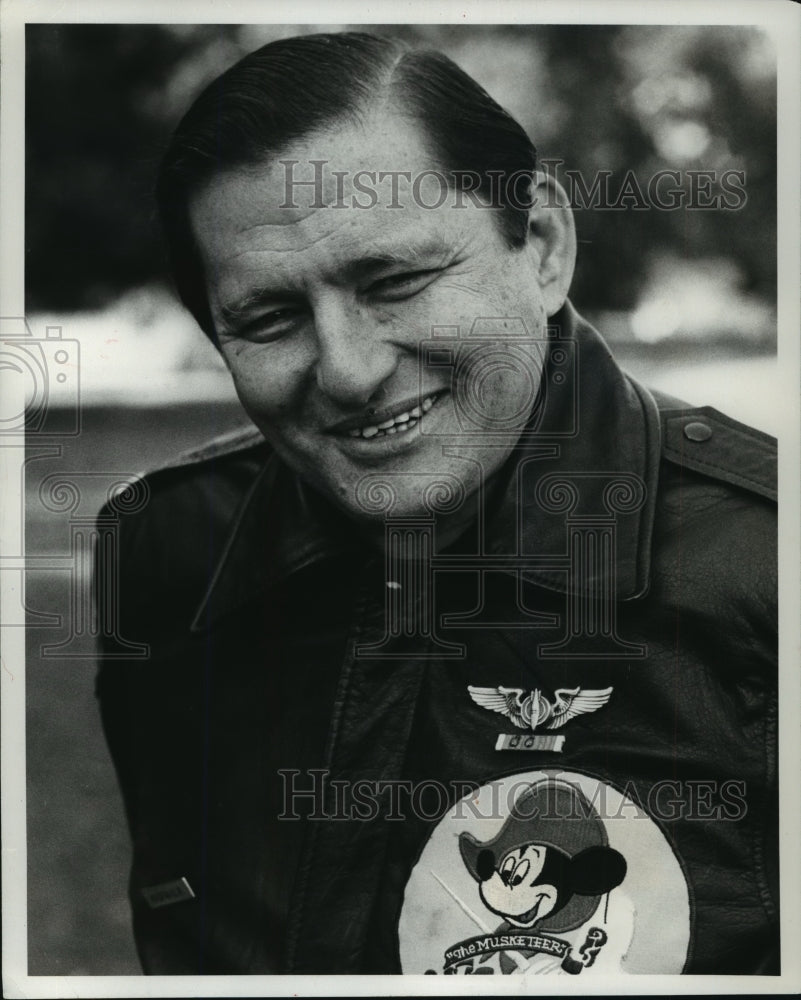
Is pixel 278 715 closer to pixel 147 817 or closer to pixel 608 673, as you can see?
pixel 147 817

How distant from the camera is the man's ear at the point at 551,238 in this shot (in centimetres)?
270

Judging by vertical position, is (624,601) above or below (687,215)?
below

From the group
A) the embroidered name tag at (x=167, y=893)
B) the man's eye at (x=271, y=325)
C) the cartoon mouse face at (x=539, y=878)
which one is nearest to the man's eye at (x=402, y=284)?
the man's eye at (x=271, y=325)

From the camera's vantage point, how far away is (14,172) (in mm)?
2764

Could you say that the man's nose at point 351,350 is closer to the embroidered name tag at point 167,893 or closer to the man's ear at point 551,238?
the man's ear at point 551,238

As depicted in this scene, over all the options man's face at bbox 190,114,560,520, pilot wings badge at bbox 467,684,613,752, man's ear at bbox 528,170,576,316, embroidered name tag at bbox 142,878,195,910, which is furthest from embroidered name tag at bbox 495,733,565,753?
man's ear at bbox 528,170,576,316

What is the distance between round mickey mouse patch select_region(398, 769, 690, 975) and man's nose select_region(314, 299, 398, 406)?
0.98 meters

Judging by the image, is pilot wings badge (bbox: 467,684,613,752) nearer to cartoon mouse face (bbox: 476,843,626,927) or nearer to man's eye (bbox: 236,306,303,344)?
cartoon mouse face (bbox: 476,843,626,927)

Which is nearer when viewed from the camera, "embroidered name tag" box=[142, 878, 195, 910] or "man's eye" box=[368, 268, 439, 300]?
"man's eye" box=[368, 268, 439, 300]

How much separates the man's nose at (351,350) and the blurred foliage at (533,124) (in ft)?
1.51

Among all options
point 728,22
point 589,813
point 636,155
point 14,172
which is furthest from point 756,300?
point 14,172

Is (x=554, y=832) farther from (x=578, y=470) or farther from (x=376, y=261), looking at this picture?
(x=376, y=261)

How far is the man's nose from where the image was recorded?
263 cm

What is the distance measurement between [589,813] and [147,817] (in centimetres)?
105
